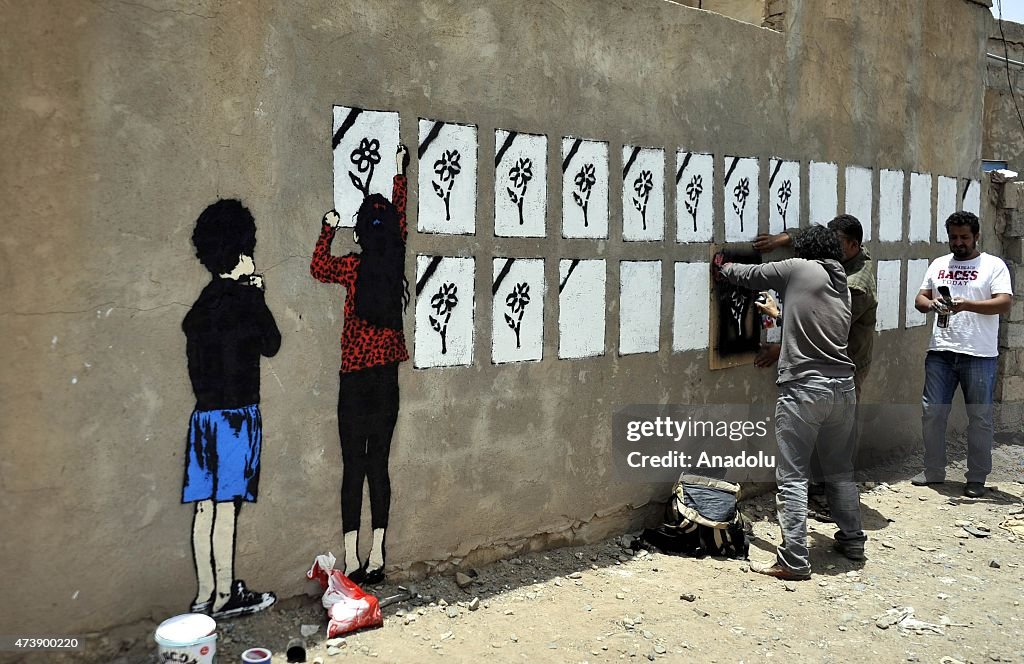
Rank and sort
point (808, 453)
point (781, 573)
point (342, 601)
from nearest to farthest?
1. point (342, 601)
2. point (781, 573)
3. point (808, 453)

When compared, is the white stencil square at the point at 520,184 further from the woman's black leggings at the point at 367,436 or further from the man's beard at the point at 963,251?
the man's beard at the point at 963,251

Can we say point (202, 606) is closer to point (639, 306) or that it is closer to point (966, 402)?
point (639, 306)

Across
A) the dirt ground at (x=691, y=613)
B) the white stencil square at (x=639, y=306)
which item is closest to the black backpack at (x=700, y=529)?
the dirt ground at (x=691, y=613)

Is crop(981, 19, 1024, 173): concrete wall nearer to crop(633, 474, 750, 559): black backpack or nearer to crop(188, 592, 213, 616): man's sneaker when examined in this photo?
crop(633, 474, 750, 559): black backpack

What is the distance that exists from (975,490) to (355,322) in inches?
196

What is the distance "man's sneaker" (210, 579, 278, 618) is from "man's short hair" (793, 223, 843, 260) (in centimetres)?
345

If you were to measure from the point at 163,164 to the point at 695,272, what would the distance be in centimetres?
334

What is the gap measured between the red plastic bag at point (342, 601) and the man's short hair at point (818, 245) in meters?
3.09

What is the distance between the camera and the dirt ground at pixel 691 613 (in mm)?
3775

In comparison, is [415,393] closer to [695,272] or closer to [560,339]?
[560,339]

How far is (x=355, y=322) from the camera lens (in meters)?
3.95

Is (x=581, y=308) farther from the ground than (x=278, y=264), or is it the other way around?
(x=278, y=264)

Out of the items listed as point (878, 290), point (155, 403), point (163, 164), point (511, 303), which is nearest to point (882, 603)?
point (511, 303)

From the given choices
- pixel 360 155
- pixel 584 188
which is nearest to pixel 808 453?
pixel 584 188
